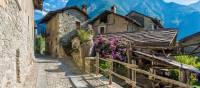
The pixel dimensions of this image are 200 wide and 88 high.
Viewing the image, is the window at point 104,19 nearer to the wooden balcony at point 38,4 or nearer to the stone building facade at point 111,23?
the stone building facade at point 111,23

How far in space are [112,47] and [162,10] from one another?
1849 inches

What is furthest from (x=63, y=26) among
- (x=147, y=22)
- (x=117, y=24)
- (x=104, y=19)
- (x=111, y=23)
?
(x=147, y=22)

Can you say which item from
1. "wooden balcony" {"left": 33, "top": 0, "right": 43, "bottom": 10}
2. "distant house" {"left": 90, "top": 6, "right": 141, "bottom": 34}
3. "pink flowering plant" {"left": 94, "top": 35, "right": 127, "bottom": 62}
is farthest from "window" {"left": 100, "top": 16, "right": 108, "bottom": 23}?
"pink flowering plant" {"left": 94, "top": 35, "right": 127, "bottom": 62}

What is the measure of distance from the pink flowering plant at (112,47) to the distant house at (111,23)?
12956 mm

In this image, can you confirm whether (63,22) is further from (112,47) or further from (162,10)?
(162,10)

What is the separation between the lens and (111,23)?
34219mm

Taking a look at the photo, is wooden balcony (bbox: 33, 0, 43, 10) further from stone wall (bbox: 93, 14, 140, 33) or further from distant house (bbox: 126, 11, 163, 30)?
distant house (bbox: 126, 11, 163, 30)

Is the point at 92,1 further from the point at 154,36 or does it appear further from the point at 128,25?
the point at 154,36

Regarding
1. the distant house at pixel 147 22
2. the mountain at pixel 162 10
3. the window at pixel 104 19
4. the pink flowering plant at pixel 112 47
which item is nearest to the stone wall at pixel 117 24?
the window at pixel 104 19

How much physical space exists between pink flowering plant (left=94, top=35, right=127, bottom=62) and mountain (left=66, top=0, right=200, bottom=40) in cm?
3402

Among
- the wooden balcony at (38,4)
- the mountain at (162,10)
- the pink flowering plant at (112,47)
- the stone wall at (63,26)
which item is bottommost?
the pink flowering plant at (112,47)

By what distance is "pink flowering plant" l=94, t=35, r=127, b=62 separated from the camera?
1962 cm

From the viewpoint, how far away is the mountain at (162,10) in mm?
56562

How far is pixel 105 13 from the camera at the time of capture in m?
34.3
